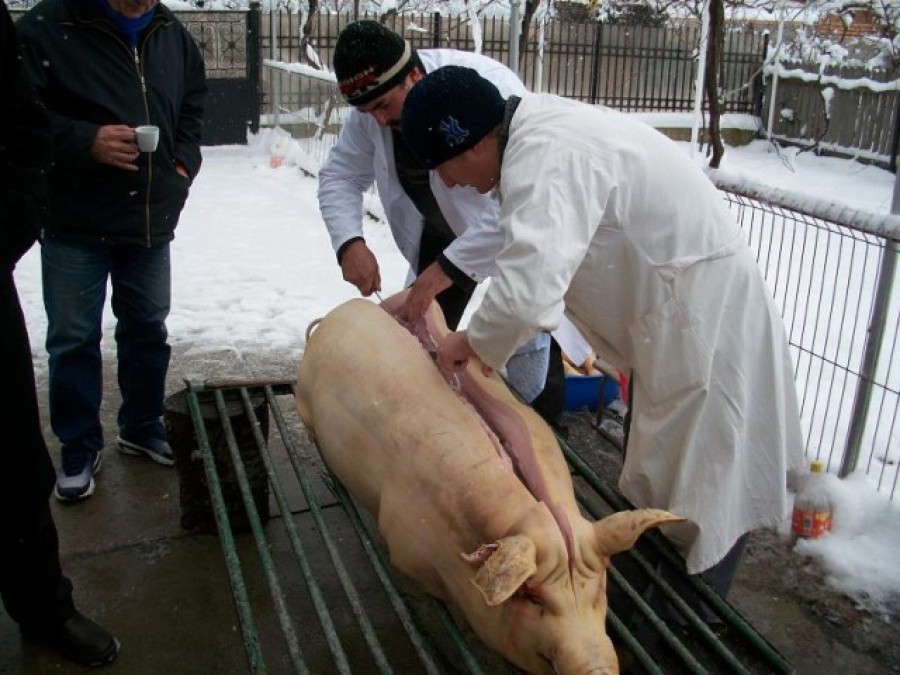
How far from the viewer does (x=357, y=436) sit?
2.45 meters

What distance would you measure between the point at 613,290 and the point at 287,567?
1545mm

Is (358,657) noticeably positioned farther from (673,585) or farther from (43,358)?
(43,358)

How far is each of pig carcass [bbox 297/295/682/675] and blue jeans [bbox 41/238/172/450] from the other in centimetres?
91

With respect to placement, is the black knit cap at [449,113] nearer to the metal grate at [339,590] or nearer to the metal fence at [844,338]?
the metal grate at [339,590]

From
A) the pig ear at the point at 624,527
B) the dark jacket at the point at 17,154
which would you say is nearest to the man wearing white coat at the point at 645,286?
the pig ear at the point at 624,527

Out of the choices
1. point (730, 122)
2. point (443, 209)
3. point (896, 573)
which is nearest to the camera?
point (896, 573)

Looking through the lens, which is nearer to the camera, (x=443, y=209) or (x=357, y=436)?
(x=357, y=436)

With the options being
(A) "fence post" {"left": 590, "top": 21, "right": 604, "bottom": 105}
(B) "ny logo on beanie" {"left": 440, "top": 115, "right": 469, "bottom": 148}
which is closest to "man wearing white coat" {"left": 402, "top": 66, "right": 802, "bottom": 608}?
(B) "ny logo on beanie" {"left": 440, "top": 115, "right": 469, "bottom": 148}

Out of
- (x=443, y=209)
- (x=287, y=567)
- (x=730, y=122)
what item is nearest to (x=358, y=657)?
(x=287, y=567)

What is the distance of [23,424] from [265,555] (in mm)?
750

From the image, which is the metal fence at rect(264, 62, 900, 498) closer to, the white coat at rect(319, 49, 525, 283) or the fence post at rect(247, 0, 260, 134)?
the white coat at rect(319, 49, 525, 283)

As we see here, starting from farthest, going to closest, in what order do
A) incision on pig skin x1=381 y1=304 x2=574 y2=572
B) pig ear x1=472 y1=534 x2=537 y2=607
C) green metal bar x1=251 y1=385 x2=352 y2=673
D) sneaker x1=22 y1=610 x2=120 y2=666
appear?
sneaker x1=22 y1=610 x2=120 y2=666 → incision on pig skin x1=381 y1=304 x2=574 y2=572 → green metal bar x1=251 y1=385 x2=352 y2=673 → pig ear x1=472 y1=534 x2=537 y2=607

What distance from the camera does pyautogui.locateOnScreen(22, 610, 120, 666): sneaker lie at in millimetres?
2416

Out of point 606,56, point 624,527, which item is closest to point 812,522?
point 624,527
